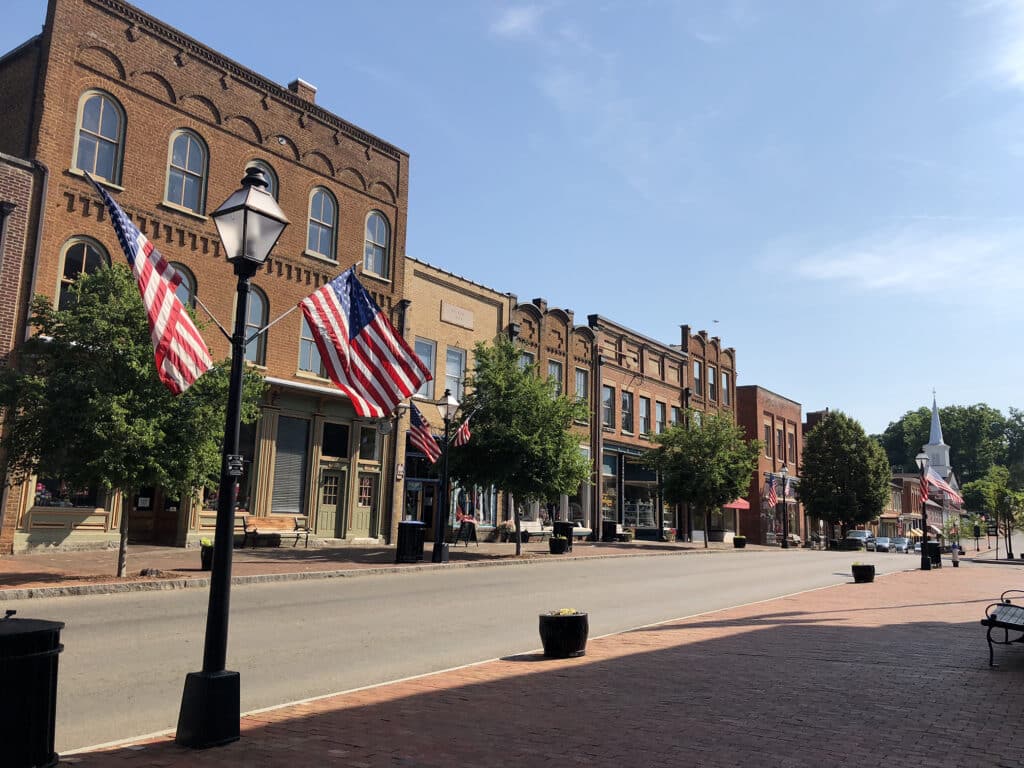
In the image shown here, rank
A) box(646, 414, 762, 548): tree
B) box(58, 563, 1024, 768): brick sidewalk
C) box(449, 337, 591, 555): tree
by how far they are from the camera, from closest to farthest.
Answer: box(58, 563, 1024, 768): brick sidewalk → box(449, 337, 591, 555): tree → box(646, 414, 762, 548): tree

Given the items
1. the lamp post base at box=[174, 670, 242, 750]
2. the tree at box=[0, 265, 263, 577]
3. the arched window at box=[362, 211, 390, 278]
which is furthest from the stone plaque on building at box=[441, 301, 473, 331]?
the lamp post base at box=[174, 670, 242, 750]

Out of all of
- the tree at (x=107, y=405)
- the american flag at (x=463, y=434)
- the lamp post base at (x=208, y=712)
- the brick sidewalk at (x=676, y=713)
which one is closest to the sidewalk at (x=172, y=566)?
the tree at (x=107, y=405)

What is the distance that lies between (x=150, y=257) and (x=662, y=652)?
27.6 feet

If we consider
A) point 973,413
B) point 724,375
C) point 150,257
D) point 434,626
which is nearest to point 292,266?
point 150,257

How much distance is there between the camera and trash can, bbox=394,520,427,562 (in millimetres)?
21656

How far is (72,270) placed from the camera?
802 inches

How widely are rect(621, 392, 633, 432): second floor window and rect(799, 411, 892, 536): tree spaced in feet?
69.3

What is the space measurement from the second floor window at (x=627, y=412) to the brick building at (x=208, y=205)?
17543 mm

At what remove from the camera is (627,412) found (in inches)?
1713

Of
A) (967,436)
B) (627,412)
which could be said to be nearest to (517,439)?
(627,412)

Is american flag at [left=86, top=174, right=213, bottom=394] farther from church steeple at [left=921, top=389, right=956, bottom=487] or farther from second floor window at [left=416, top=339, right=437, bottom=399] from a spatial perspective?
church steeple at [left=921, top=389, right=956, bottom=487]

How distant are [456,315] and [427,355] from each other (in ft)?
7.99

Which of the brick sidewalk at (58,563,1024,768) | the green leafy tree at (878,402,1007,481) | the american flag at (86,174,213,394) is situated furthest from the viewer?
the green leafy tree at (878,402,1007,481)

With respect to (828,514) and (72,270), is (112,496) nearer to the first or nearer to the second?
(72,270)
